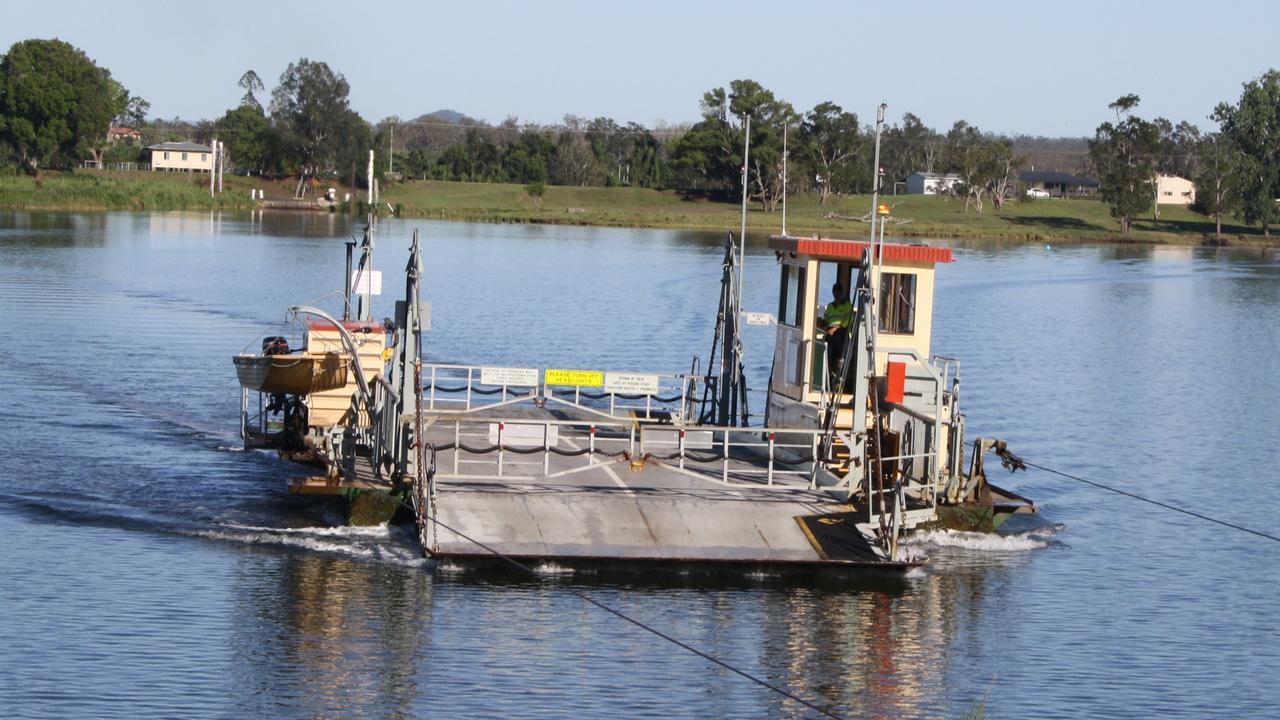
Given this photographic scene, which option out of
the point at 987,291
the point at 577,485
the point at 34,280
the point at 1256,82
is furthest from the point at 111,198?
the point at 577,485

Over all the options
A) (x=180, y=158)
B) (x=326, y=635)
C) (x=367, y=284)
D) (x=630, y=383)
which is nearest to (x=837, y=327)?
(x=630, y=383)

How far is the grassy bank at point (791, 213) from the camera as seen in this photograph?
120625mm

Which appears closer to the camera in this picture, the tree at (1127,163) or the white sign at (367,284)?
the white sign at (367,284)

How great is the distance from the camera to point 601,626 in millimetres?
17203

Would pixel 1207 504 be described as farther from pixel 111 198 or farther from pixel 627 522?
pixel 111 198

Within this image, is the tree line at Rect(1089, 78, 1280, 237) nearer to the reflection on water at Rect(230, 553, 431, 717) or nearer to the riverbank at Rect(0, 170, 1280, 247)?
the riverbank at Rect(0, 170, 1280, 247)

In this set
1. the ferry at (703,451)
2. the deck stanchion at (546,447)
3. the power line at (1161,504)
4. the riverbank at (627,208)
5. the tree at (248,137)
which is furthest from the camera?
the tree at (248,137)

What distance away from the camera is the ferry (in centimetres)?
1855

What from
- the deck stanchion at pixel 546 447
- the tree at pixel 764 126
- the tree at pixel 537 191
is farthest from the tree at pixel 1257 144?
the deck stanchion at pixel 546 447

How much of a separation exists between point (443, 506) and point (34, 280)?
139 feet

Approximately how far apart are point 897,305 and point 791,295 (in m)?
1.62

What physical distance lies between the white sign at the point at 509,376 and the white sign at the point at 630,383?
47.3 inches

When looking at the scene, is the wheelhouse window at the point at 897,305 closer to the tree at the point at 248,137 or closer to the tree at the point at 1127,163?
the tree at the point at 1127,163

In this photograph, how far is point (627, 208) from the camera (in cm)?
13300
